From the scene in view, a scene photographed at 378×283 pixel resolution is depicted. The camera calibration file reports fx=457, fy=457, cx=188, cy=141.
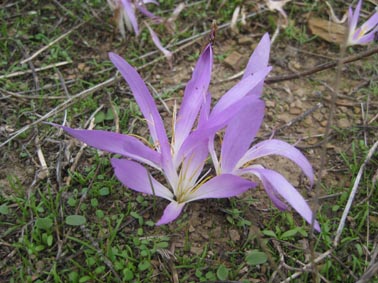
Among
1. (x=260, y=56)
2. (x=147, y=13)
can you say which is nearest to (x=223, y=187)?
(x=260, y=56)

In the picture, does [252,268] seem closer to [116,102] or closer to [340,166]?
[340,166]

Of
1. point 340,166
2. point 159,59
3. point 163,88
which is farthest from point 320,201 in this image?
point 159,59

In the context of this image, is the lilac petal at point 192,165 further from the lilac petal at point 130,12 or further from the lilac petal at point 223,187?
the lilac petal at point 130,12

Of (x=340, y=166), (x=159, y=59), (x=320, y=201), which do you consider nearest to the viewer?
(x=320, y=201)

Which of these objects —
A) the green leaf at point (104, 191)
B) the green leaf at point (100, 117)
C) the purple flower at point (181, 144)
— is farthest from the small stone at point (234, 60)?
the green leaf at point (104, 191)

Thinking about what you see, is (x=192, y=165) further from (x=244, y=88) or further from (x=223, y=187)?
(x=244, y=88)

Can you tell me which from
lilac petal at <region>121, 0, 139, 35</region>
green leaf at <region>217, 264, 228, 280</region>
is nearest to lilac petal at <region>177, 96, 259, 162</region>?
green leaf at <region>217, 264, 228, 280</region>

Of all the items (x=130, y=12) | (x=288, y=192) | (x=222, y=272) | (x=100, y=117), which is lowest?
(x=222, y=272)
